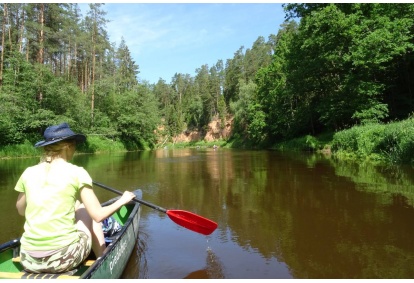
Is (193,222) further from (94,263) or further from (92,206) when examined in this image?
(92,206)

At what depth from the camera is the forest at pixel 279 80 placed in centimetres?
2194

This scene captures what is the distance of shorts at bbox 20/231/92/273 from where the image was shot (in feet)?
10.2

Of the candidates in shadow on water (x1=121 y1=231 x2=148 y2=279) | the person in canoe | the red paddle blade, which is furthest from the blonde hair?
the red paddle blade

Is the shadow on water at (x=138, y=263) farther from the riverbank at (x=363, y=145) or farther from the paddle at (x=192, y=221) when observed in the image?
the riverbank at (x=363, y=145)

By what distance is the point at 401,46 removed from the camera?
20922 mm

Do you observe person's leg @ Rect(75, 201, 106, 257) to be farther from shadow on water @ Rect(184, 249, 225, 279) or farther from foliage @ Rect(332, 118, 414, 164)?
foliage @ Rect(332, 118, 414, 164)

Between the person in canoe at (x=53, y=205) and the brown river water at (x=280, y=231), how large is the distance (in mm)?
1429

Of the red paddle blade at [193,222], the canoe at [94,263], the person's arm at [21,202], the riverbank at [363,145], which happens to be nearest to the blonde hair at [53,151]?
the person's arm at [21,202]

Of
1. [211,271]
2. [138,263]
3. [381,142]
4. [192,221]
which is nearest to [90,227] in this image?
[138,263]

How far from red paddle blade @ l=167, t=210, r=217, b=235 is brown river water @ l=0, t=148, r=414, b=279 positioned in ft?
1.11

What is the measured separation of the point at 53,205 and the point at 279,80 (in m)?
37.6
